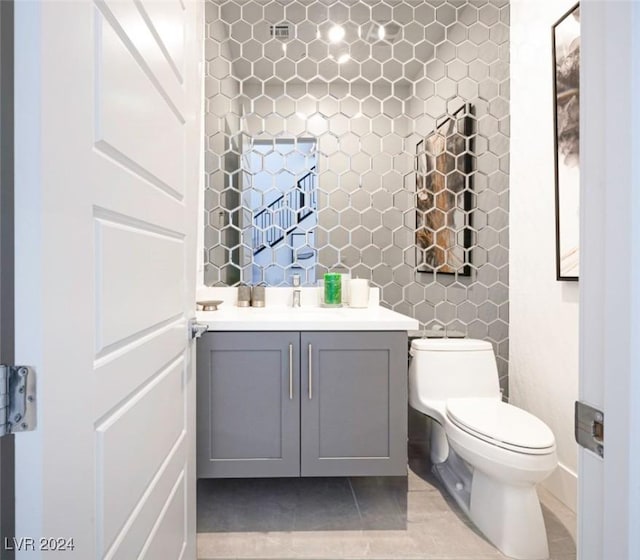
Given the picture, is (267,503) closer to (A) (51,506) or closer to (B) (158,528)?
(B) (158,528)

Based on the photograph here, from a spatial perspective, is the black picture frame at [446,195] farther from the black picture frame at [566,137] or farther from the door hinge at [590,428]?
the door hinge at [590,428]

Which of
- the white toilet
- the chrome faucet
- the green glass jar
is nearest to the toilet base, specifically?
the white toilet

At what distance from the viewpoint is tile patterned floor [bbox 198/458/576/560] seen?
155cm

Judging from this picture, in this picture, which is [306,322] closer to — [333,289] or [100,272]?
[333,289]

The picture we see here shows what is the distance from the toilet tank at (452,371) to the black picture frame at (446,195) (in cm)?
50

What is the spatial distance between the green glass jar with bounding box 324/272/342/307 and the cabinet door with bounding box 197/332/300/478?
51 centimetres

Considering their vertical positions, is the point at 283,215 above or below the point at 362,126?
below

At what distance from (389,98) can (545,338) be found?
59.6 inches

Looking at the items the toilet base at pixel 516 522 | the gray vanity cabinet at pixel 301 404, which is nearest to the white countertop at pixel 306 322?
the gray vanity cabinet at pixel 301 404

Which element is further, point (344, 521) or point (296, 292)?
point (296, 292)

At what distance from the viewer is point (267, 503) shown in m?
Result: 1.86

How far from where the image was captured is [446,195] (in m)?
2.31

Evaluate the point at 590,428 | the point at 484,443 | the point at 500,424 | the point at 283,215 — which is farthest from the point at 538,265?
the point at 590,428

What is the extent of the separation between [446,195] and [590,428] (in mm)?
1965
